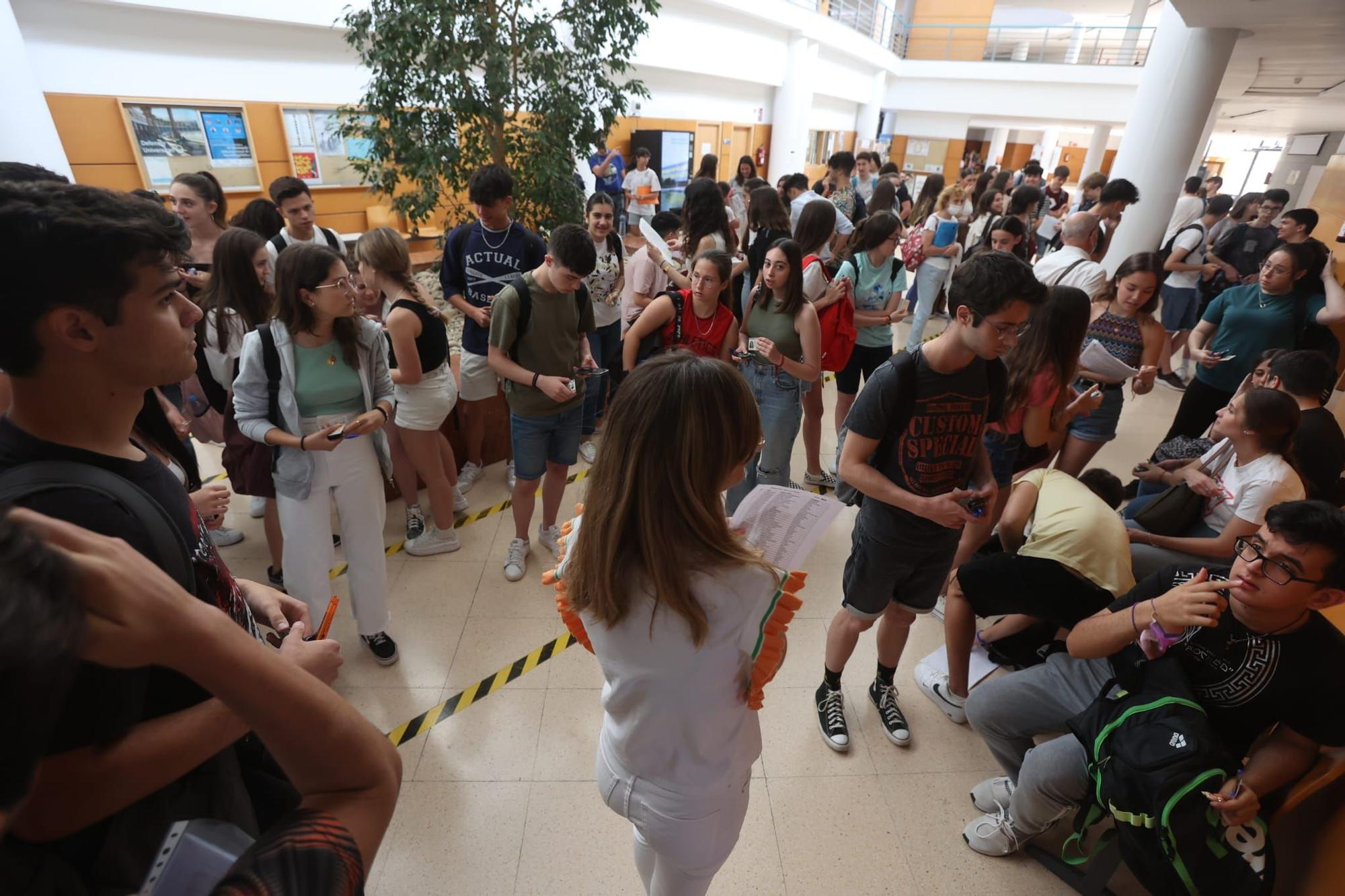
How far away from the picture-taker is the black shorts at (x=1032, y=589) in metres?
2.21

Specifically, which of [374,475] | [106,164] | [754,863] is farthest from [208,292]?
[106,164]

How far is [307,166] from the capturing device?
7320mm

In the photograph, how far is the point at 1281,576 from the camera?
161 cm

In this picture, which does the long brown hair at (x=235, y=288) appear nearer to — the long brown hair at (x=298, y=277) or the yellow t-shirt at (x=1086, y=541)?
the long brown hair at (x=298, y=277)

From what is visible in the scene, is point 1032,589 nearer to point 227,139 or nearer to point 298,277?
point 298,277

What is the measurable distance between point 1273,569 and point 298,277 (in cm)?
311

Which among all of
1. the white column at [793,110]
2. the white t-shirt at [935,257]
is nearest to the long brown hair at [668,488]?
the white t-shirt at [935,257]

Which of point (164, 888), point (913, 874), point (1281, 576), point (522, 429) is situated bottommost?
point (913, 874)

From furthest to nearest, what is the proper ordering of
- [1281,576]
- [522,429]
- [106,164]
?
[106,164] → [522,429] → [1281,576]

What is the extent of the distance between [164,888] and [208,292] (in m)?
2.92

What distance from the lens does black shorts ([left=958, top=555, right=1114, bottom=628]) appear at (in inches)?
86.9

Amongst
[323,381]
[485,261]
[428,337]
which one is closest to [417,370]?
[428,337]

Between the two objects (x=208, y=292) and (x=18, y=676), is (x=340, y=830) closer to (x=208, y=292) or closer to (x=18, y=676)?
(x=18, y=676)

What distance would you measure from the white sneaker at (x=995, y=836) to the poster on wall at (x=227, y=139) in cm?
844
